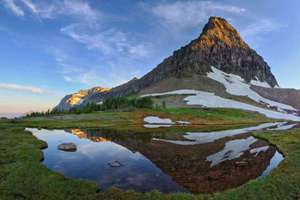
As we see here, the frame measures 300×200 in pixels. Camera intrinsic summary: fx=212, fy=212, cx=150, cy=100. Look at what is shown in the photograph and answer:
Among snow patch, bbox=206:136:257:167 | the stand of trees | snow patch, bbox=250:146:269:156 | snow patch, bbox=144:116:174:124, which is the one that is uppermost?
the stand of trees

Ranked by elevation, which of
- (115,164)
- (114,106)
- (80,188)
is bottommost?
(115,164)

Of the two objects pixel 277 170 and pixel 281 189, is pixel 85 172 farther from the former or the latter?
pixel 277 170

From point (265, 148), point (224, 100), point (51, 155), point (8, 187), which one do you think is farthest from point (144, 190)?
point (224, 100)

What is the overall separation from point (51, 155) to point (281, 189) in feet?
99.8

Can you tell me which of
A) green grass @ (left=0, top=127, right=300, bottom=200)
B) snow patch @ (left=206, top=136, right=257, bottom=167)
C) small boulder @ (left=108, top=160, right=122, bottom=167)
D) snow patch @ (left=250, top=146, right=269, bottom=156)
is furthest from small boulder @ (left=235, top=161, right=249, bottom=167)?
small boulder @ (left=108, top=160, right=122, bottom=167)

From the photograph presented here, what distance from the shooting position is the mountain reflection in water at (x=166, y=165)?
851 inches

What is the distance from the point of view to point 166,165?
94.0 ft

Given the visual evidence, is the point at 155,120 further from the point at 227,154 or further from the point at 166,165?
the point at 166,165

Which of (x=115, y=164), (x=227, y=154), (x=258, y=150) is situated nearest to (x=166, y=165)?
(x=115, y=164)

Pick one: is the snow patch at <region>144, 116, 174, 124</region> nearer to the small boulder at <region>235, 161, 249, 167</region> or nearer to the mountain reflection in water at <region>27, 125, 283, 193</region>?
the mountain reflection in water at <region>27, 125, 283, 193</region>

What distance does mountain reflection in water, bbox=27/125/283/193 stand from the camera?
2162 centimetres

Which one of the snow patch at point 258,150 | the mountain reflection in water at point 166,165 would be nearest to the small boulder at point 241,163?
the mountain reflection in water at point 166,165

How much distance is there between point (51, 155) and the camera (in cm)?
3294

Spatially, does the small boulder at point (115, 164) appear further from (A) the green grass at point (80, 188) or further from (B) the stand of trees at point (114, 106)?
(B) the stand of trees at point (114, 106)
